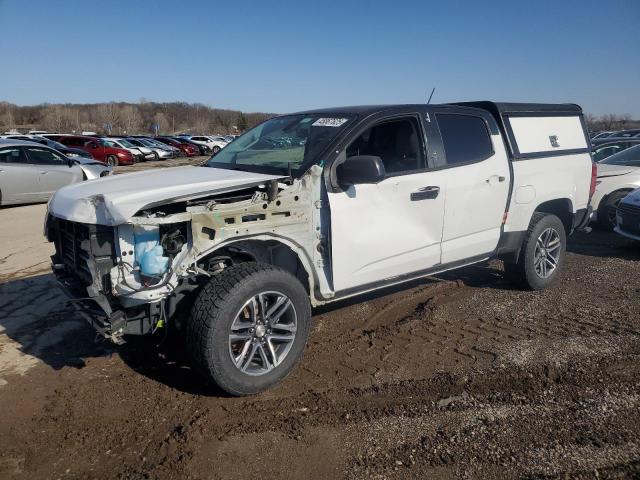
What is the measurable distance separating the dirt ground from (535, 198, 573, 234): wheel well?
1.01 m

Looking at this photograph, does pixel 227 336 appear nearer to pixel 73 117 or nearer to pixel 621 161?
pixel 621 161

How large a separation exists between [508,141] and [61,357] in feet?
14.9

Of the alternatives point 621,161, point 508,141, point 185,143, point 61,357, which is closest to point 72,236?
point 61,357

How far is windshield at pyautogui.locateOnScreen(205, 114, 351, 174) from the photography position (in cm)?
419

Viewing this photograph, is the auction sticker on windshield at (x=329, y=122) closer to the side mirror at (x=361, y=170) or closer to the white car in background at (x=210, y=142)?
the side mirror at (x=361, y=170)

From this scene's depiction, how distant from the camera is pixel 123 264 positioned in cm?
326

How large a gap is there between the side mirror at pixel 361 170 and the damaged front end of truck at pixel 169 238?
0.20 m

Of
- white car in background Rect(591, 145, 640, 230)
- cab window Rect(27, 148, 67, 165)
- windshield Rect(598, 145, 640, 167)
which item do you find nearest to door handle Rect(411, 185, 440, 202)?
white car in background Rect(591, 145, 640, 230)

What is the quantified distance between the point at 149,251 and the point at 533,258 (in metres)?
4.03

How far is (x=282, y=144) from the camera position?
14.9 ft

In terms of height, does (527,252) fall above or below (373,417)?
above

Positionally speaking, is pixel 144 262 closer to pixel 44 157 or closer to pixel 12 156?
pixel 12 156

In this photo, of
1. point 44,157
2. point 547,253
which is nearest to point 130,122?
point 44,157

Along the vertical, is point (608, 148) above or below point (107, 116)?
below
